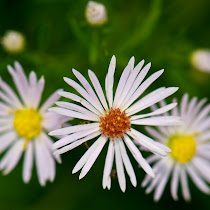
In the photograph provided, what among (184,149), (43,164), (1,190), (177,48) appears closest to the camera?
(43,164)

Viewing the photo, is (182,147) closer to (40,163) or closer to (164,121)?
(164,121)

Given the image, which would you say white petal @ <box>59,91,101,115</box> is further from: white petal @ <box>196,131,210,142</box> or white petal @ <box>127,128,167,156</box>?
white petal @ <box>196,131,210,142</box>

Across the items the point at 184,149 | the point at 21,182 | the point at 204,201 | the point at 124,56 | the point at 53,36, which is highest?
the point at 53,36

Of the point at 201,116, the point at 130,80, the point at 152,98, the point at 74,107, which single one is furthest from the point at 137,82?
the point at 201,116

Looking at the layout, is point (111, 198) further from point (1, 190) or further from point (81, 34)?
point (81, 34)

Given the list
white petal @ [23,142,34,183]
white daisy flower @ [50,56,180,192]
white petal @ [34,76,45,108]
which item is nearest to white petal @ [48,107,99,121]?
white daisy flower @ [50,56,180,192]

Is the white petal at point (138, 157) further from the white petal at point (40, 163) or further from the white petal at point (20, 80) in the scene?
the white petal at point (20, 80)

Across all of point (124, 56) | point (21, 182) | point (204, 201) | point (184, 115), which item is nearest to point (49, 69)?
point (124, 56)
